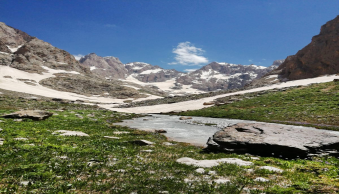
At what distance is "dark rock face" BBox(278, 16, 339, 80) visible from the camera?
138m

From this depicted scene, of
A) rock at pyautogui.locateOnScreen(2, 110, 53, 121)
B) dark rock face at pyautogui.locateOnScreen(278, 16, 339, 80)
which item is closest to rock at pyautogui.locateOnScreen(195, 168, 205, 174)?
rock at pyautogui.locateOnScreen(2, 110, 53, 121)

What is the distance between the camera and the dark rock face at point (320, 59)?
5413 inches

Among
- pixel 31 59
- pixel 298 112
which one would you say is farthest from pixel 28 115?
pixel 31 59

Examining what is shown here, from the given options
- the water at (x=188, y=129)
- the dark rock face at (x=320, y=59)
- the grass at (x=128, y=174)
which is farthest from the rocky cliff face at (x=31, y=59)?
the dark rock face at (x=320, y=59)

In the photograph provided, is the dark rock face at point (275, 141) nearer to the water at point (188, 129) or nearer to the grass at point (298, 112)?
the water at point (188, 129)

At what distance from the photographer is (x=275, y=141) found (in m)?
14.8

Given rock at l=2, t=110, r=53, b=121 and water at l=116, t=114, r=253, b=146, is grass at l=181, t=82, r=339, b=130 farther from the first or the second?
rock at l=2, t=110, r=53, b=121

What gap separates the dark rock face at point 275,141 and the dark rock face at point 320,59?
151 m

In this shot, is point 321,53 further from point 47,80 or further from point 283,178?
point 47,80

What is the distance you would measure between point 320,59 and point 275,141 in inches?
6685

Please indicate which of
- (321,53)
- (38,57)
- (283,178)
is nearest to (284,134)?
(283,178)

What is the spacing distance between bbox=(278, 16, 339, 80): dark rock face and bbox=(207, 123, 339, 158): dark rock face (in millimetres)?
150826

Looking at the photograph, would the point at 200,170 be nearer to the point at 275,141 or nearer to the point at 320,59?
the point at 275,141

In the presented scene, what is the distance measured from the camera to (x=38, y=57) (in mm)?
184375
